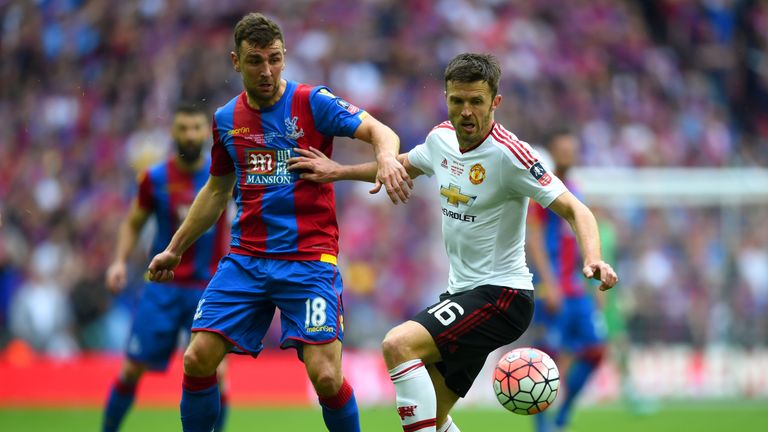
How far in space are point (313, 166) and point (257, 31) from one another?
2.68ft

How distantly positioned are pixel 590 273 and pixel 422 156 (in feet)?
5.08

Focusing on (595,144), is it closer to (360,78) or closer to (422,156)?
(360,78)

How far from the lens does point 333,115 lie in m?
6.29

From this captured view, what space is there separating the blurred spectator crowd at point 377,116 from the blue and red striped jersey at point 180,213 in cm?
549

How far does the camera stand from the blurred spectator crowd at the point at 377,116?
15.3m

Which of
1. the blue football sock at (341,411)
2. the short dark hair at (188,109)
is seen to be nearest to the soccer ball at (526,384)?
the blue football sock at (341,411)

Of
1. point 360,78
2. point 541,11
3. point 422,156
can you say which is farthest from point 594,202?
point 422,156

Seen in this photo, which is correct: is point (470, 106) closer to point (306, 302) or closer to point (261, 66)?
point (261, 66)

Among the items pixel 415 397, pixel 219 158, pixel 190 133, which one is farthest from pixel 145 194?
pixel 415 397

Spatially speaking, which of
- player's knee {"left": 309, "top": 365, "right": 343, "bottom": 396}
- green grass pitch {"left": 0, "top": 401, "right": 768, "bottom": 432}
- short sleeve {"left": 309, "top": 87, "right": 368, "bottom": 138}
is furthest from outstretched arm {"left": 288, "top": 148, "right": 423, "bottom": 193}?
green grass pitch {"left": 0, "top": 401, "right": 768, "bottom": 432}

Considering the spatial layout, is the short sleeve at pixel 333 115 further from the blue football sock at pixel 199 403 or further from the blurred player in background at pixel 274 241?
the blue football sock at pixel 199 403

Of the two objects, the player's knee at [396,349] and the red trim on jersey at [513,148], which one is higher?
the red trim on jersey at [513,148]

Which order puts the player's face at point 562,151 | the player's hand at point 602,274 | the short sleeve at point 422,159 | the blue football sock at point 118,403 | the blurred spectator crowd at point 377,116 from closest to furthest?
the player's hand at point 602,274
the short sleeve at point 422,159
the blue football sock at point 118,403
the player's face at point 562,151
the blurred spectator crowd at point 377,116

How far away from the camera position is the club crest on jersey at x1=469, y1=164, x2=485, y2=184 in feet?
20.6
